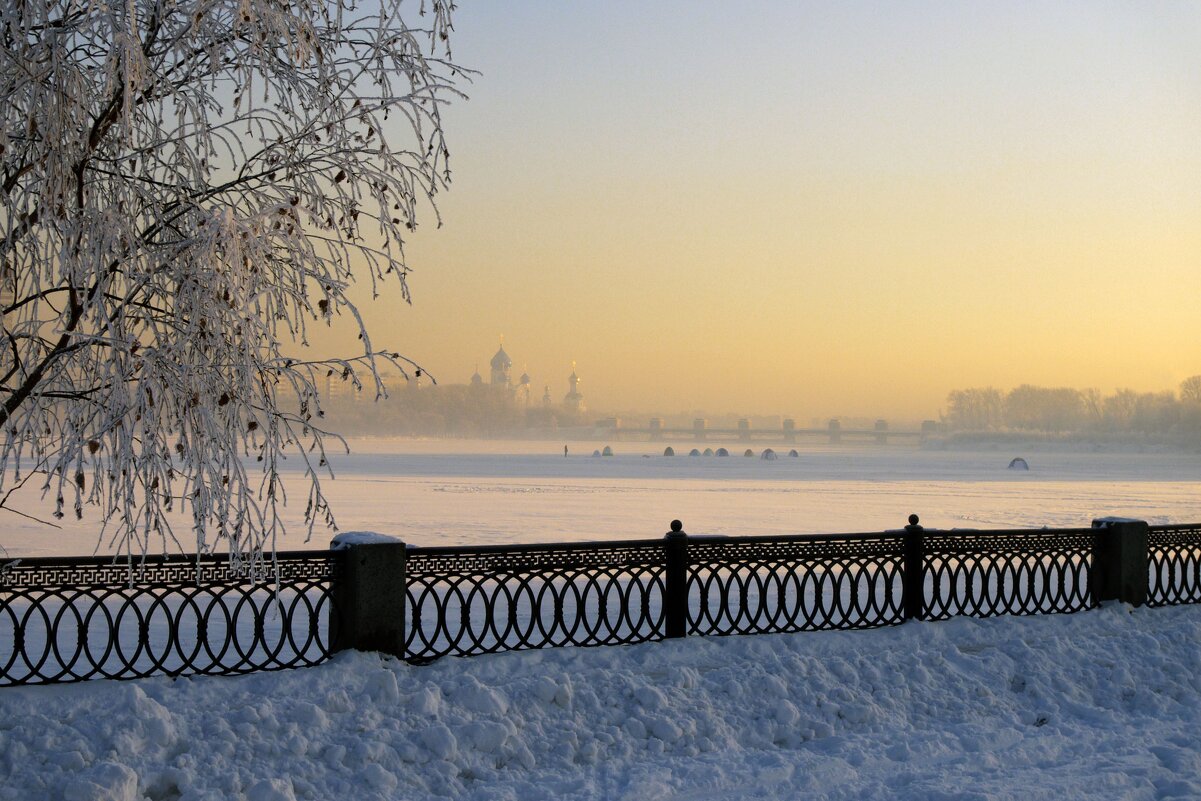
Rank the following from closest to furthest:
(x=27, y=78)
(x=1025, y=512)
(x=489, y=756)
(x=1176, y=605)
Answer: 1. (x=27, y=78)
2. (x=489, y=756)
3. (x=1176, y=605)
4. (x=1025, y=512)

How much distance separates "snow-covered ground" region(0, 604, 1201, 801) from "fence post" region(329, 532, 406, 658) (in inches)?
7.8

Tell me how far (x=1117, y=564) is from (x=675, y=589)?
16.9 feet

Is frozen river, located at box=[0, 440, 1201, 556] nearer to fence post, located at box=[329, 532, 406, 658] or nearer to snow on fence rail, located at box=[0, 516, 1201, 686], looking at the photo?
snow on fence rail, located at box=[0, 516, 1201, 686]

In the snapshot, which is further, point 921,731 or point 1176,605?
point 1176,605

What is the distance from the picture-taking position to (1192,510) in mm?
32656

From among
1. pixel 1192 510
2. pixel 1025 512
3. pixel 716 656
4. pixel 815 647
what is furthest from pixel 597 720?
pixel 1192 510

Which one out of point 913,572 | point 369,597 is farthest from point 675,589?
point 369,597

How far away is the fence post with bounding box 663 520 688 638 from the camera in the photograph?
9.63 metres

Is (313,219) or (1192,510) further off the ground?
(313,219)

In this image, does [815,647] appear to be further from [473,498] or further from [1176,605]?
[473,498]

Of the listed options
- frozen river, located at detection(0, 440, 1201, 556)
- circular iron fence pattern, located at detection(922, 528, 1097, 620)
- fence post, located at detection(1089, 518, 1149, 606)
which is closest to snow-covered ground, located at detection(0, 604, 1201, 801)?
circular iron fence pattern, located at detection(922, 528, 1097, 620)

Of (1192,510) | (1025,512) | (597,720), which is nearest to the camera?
(597,720)

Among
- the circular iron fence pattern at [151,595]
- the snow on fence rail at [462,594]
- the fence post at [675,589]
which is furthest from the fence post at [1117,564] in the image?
the circular iron fence pattern at [151,595]

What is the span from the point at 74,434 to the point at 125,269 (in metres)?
0.88
